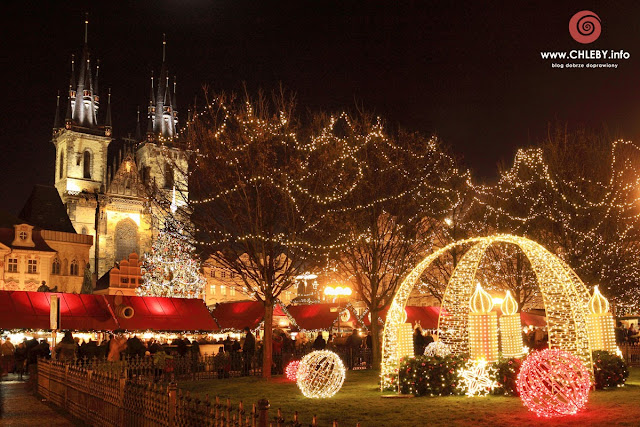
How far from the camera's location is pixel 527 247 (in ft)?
44.9

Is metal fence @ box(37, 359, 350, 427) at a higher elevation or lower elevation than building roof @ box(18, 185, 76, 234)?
lower

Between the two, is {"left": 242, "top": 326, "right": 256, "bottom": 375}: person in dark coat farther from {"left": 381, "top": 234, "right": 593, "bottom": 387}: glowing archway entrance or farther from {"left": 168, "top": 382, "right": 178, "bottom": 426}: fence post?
{"left": 168, "top": 382, "right": 178, "bottom": 426}: fence post

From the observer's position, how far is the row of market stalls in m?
23.0

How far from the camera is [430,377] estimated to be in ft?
45.9

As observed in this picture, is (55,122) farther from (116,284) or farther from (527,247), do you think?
(527,247)

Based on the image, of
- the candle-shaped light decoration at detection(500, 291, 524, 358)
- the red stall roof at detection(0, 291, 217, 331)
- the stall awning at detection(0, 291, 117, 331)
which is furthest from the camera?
the red stall roof at detection(0, 291, 217, 331)

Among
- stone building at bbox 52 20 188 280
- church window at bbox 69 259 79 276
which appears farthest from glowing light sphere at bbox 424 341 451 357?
stone building at bbox 52 20 188 280

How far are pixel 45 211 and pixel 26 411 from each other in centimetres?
4965

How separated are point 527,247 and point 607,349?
426 cm

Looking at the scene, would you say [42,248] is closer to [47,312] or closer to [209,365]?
[47,312]

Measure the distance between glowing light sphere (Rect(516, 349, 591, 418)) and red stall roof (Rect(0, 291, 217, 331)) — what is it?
57.9ft

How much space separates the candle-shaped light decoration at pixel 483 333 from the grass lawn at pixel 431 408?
123 cm

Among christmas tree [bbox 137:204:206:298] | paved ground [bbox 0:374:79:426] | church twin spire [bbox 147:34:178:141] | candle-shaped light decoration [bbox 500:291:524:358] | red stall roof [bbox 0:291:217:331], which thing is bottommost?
paved ground [bbox 0:374:79:426]

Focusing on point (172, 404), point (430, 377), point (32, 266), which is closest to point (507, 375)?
point (430, 377)
